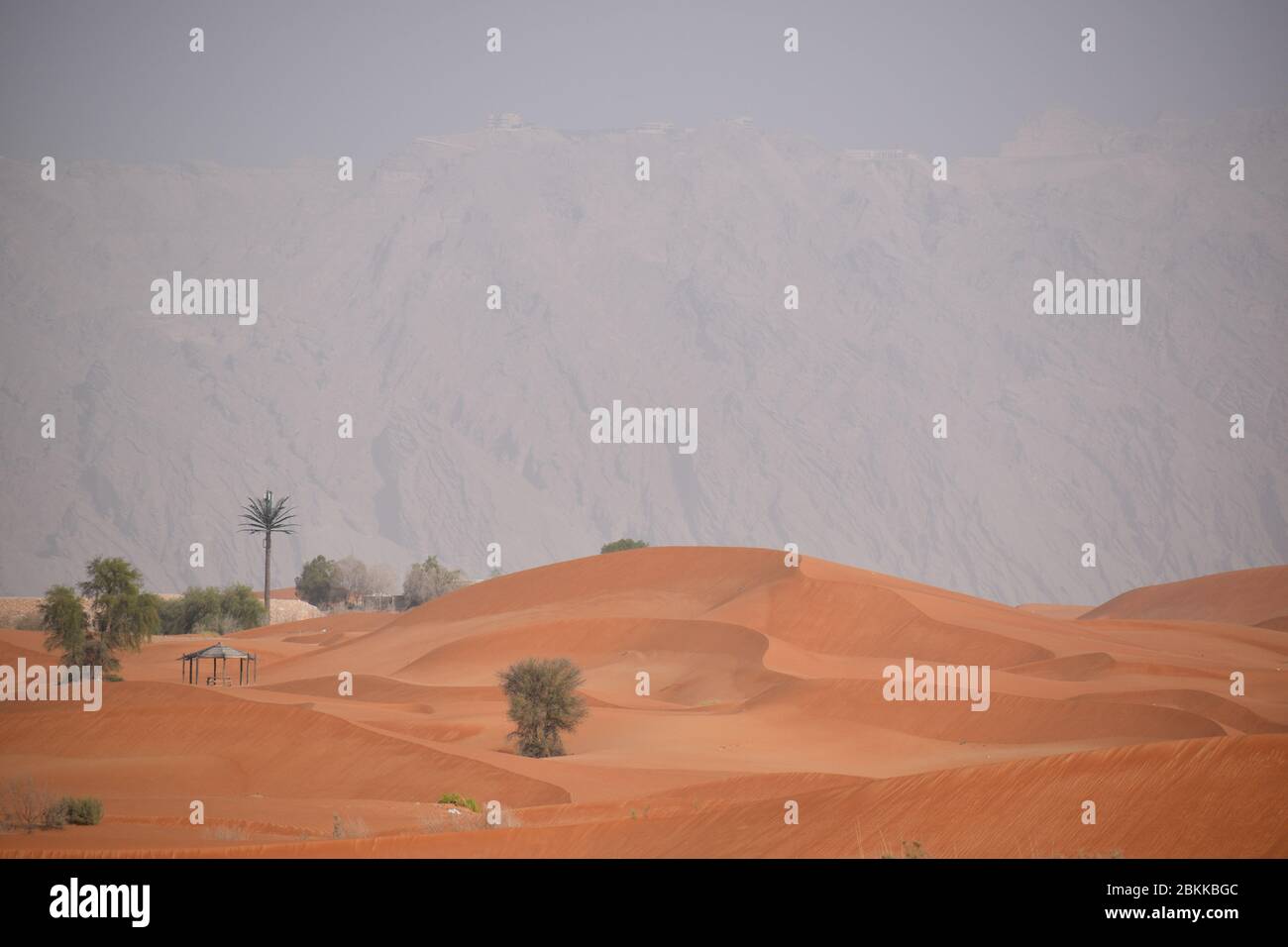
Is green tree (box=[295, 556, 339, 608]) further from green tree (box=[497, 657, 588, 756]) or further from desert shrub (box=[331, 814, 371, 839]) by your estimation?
desert shrub (box=[331, 814, 371, 839])

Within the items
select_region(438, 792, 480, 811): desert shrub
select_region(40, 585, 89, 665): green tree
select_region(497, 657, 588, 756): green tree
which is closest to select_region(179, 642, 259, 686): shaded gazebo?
select_region(40, 585, 89, 665): green tree

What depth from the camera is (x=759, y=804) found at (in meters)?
19.0

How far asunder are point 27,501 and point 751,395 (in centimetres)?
7251

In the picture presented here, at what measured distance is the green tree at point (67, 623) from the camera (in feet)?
154

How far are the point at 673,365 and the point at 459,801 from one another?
442 ft

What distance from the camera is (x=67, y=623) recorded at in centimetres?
4700

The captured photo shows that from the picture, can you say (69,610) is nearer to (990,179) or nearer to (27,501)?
(27,501)

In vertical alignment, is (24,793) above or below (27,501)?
below

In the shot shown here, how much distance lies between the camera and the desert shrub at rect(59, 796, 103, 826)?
19062 millimetres

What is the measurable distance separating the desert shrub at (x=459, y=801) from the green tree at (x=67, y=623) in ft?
85.0

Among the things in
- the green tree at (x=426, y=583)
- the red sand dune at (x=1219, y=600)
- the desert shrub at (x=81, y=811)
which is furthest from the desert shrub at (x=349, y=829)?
the green tree at (x=426, y=583)

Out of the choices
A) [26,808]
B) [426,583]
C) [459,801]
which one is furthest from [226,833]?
[426,583]

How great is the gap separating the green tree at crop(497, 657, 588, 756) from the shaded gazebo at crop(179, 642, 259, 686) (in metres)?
11.8
